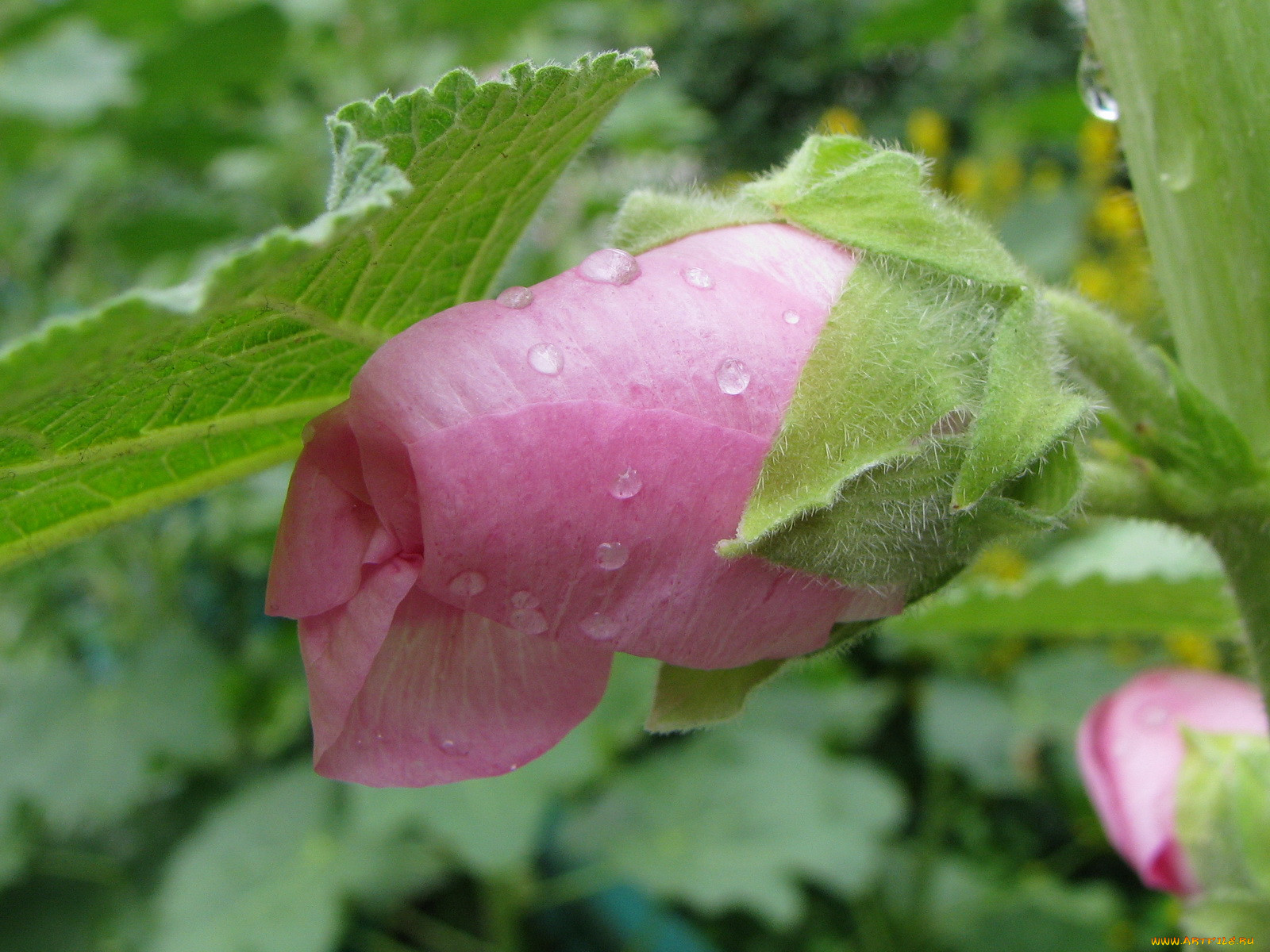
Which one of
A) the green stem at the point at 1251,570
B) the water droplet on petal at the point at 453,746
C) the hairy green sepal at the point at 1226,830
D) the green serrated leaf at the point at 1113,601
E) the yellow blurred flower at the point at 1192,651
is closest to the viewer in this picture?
the water droplet on petal at the point at 453,746

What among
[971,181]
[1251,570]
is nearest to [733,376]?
[1251,570]

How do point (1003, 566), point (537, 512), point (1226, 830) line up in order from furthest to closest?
point (1003, 566)
point (1226, 830)
point (537, 512)

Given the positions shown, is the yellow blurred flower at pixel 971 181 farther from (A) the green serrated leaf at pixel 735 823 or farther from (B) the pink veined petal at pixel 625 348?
(B) the pink veined petal at pixel 625 348

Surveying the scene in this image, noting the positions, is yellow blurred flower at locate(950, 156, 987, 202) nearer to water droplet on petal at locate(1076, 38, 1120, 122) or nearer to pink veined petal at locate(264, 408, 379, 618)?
water droplet on petal at locate(1076, 38, 1120, 122)

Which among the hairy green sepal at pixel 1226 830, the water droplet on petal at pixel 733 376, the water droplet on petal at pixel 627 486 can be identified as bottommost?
the hairy green sepal at pixel 1226 830

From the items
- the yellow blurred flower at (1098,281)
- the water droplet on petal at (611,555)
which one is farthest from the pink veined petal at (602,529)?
the yellow blurred flower at (1098,281)

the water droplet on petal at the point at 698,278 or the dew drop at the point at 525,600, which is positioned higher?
the water droplet on petal at the point at 698,278

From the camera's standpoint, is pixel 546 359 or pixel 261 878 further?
pixel 261 878

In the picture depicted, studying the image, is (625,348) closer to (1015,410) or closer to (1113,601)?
(1015,410)
